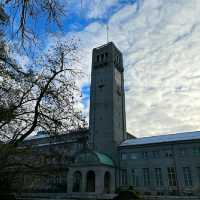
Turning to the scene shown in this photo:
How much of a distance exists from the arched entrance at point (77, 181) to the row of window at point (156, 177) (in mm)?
8860

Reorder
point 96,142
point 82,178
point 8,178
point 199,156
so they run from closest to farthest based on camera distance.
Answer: point 8,178, point 199,156, point 82,178, point 96,142

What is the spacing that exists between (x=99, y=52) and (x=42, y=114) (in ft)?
171

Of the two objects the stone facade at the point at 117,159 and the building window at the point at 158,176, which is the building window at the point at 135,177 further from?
the building window at the point at 158,176

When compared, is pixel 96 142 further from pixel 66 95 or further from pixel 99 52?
pixel 66 95

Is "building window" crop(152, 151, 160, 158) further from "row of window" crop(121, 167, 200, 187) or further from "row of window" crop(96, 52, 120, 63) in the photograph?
"row of window" crop(96, 52, 120, 63)

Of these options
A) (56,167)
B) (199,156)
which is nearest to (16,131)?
(56,167)

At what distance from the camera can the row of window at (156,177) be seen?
1629 inches

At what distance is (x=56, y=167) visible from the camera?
1123cm

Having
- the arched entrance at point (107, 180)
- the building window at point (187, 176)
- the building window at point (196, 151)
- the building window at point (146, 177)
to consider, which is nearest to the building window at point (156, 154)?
the building window at point (146, 177)

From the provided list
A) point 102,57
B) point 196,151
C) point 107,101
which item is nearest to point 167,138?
point 196,151

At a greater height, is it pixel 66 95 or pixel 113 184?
pixel 66 95

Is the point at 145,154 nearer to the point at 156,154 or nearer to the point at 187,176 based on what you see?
the point at 156,154

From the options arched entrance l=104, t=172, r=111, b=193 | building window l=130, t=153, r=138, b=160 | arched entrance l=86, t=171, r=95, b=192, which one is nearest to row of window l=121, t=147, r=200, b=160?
building window l=130, t=153, r=138, b=160

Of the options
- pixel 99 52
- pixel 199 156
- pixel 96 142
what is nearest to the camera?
pixel 199 156
